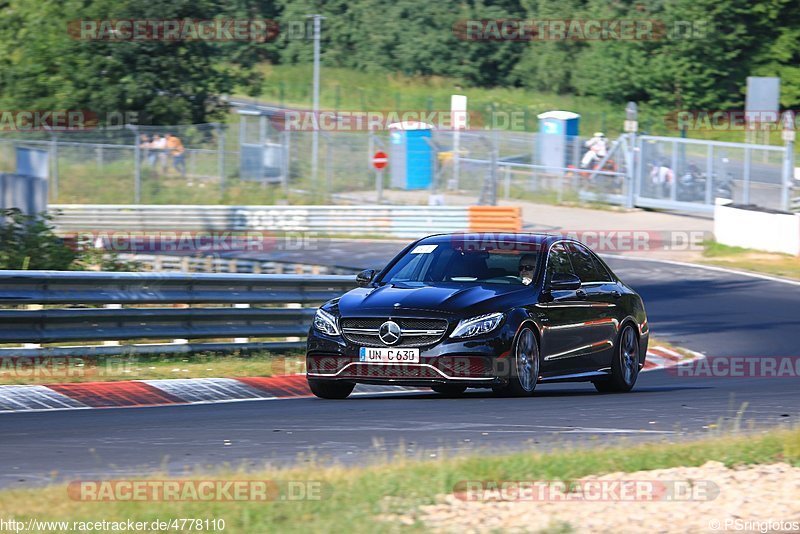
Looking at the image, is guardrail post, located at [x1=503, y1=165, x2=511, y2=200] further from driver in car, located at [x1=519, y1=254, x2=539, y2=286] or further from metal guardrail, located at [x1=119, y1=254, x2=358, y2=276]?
driver in car, located at [x1=519, y1=254, x2=539, y2=286]

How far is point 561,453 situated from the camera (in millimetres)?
7516

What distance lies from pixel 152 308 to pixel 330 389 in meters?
2.55

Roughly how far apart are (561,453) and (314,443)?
1.61 meters

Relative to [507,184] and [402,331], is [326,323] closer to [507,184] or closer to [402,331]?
[402,331]

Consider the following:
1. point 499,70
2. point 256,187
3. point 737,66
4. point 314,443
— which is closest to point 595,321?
point 314,443

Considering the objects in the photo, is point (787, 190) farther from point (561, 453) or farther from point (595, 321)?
point (561, 453)

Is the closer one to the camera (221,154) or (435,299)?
(435,299)

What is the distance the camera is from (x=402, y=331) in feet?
35.3

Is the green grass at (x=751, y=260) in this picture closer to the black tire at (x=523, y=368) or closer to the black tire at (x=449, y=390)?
the black tire at (x=449, y=390)

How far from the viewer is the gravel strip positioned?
5.79 metres

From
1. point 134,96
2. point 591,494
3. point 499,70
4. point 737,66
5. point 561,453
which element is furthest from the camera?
point 499,70

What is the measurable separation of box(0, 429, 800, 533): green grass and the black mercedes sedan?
2836 mm

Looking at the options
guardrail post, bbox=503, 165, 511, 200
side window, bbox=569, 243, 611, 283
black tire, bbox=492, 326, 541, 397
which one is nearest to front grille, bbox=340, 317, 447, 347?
black tire, bbox=492, 326, 541, 397

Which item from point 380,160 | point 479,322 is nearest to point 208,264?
point 380,160
